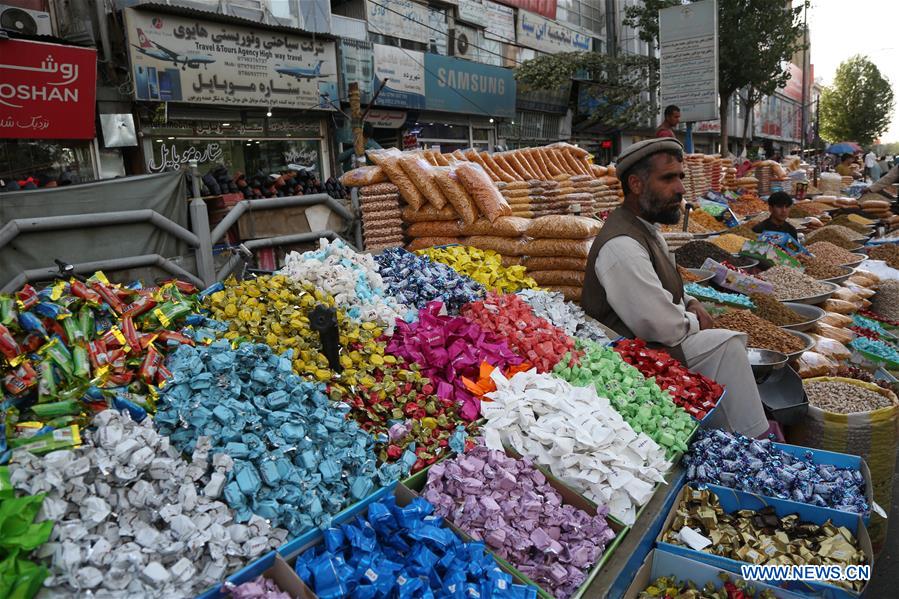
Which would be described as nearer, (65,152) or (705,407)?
(705,407)

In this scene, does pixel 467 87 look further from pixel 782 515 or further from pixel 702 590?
pixel 702 590

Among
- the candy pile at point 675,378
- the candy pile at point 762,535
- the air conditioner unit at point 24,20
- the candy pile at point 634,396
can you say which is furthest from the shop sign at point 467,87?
the candy pile at point 762,535

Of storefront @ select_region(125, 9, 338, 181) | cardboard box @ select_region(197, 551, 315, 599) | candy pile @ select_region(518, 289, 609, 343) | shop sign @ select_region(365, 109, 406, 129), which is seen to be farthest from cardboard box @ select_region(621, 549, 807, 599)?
shop sign @ select_region(365, 109, 406, 129)

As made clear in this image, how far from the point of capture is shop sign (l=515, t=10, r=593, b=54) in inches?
589

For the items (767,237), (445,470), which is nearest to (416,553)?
(445,470)

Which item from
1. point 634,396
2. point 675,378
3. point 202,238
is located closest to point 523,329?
point 634,396

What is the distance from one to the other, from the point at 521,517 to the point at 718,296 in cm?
283

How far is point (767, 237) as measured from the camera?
226 inches

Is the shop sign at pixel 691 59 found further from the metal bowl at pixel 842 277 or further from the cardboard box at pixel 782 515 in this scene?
the cardboard box at pixel 782 515

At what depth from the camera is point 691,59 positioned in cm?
910

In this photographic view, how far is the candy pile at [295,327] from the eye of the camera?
6.66 ft

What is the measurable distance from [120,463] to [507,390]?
1.27m

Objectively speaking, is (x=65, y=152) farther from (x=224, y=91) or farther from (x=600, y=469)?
(x=600, y=469)

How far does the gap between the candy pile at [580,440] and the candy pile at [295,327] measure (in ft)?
1.65
